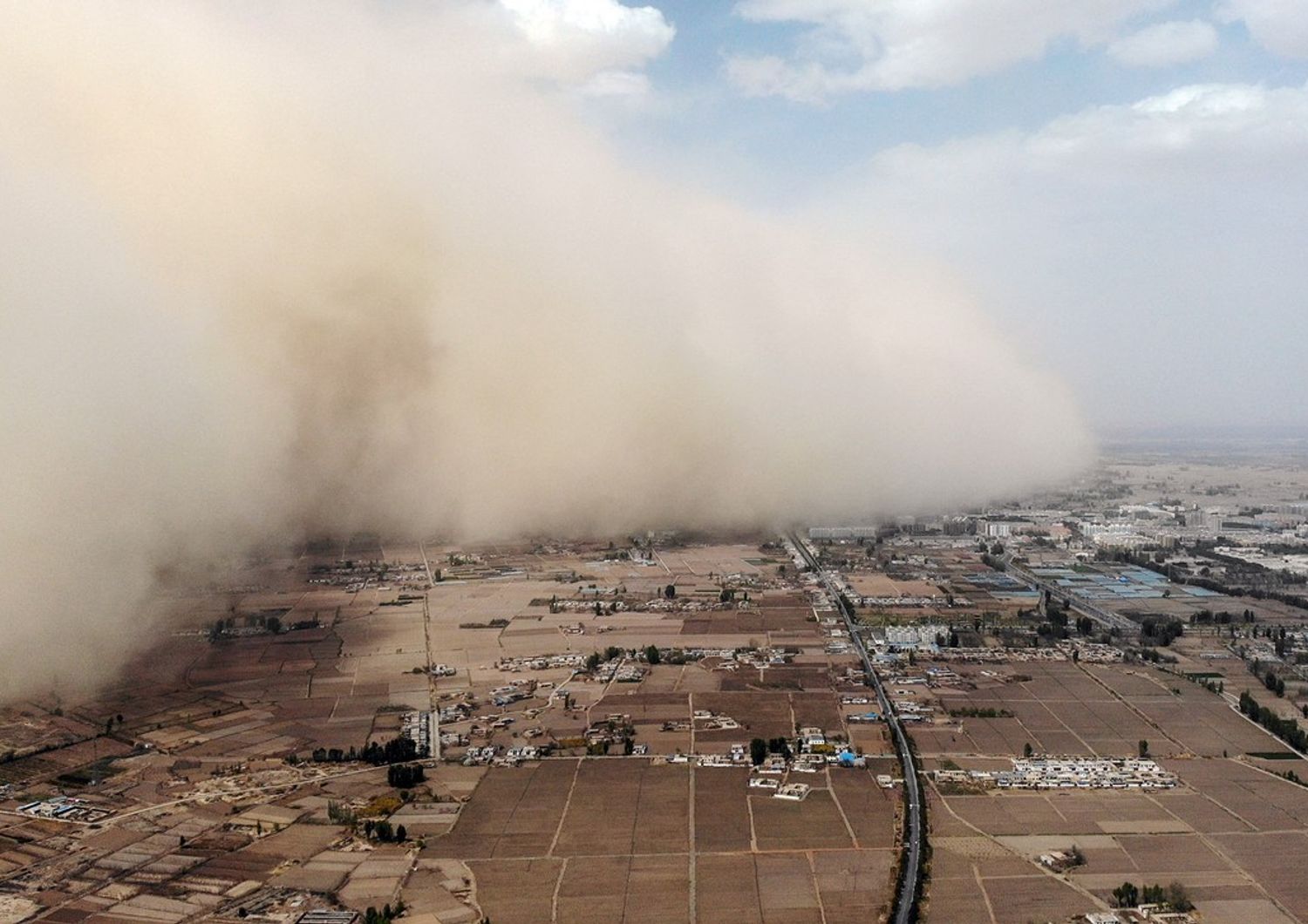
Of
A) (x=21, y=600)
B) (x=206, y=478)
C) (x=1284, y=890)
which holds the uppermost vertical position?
(x=206, y=478)

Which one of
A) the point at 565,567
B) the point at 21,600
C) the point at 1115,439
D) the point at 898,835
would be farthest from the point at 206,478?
the point at 1115,439

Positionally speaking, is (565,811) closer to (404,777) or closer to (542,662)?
(404,777)

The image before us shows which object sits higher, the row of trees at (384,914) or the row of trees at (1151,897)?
the row of trees at (384,914)

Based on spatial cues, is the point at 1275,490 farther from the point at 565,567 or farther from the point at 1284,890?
the point at 1284,890

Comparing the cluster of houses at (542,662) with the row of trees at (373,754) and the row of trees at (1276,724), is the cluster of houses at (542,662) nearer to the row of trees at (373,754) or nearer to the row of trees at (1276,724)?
the row of trees at (373,754)

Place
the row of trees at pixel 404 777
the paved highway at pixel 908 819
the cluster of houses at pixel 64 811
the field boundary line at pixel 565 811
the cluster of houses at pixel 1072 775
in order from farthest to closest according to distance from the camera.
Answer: the cluster of houses at pixel 1072 775 → the row of trees at pixel 404 777 → the cluster of houses at pixel 64 811 → the field boundary line at pixel 565 811 → the paved highway at pixel 908 819

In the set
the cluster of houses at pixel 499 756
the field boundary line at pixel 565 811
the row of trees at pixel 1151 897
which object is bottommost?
the row of trees at pixel 1151 897

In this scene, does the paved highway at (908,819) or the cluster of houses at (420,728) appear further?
the cluster of houses at (420,728)

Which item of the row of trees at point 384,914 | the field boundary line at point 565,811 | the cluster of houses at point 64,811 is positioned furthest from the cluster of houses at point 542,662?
the row of trees at point 384,914

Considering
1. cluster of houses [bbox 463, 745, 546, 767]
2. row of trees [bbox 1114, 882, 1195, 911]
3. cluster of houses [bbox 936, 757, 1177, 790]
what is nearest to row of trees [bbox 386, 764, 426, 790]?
cluster of houses [bbox 463, 745, 546, 767]
